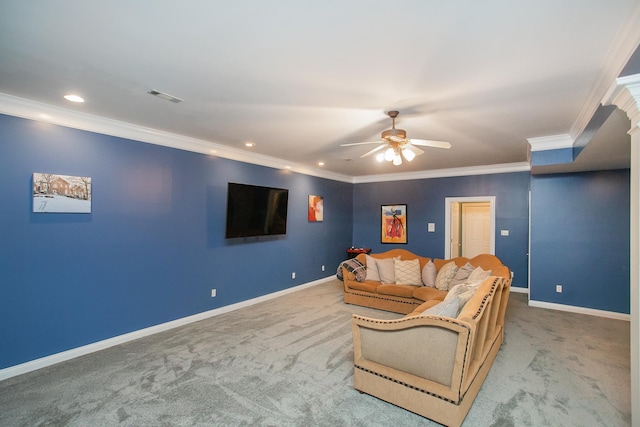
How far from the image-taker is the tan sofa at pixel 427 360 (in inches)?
83.3

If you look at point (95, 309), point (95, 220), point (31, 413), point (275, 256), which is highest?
point (95, 220)

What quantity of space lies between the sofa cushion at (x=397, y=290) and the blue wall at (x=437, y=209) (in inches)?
95.4

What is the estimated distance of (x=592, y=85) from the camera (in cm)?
253

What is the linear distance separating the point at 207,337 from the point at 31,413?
5.45ft

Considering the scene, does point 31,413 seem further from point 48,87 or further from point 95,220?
point 48,87

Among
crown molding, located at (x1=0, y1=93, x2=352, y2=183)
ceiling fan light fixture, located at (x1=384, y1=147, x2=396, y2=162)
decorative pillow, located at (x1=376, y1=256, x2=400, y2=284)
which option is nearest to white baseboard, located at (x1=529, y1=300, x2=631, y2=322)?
decorative pillow, located at (x1=376, y1=256, x2=400, y2=284)

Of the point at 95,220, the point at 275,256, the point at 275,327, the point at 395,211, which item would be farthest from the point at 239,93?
the point at 395,211

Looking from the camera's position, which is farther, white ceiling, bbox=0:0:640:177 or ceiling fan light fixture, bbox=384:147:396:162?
ceiling fan light fixture, bbox=384:147:396:162

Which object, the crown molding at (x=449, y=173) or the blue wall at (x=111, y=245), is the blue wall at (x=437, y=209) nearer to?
the crown molding at (x=449, y=173)

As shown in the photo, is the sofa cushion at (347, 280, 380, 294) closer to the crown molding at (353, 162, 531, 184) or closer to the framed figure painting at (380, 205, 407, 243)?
the framed figure painting at (380, 205, 407, 243)

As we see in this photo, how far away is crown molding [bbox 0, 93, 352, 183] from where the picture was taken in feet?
9.63

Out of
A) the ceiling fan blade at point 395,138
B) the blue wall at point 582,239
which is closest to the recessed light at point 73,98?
the ceiling fan blade at point 395,138

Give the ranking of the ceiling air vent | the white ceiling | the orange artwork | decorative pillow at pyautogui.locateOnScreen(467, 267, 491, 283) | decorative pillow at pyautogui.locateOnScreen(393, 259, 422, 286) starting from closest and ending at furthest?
the white ceiling
the ceiling air vent
decorative pillow at pyautogui.locateOnScreen(467, 267, 491, 283)
decorative pillow at pyautogui.locateOnScreen(393, 259, 422, 286)
the orange artwork

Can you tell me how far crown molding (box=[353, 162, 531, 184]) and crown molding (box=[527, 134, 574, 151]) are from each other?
1844 millimetres
